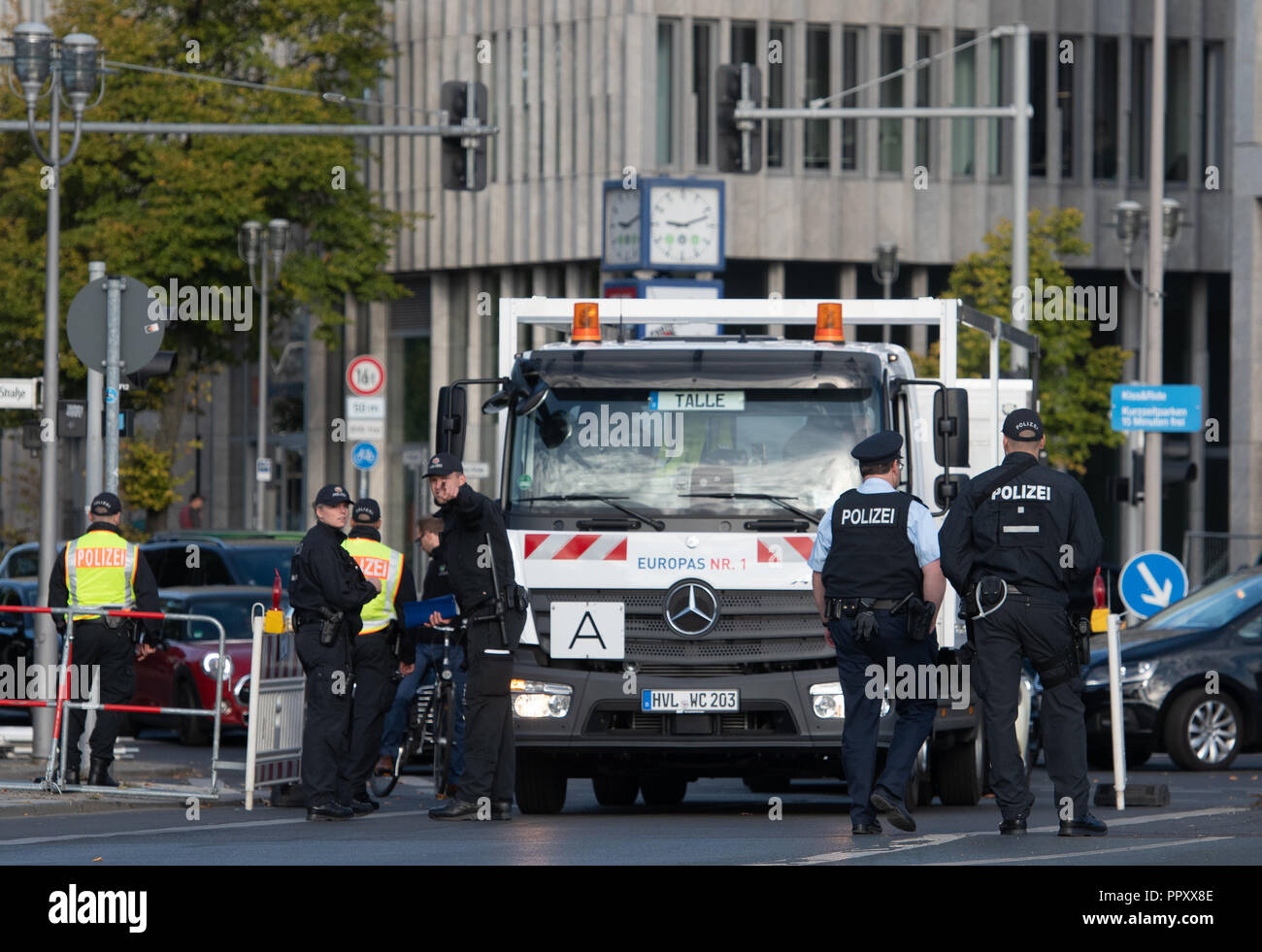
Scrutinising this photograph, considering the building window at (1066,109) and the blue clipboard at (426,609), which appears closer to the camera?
the blue clipboard at (426,609)

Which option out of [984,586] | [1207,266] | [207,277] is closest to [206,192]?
[207,277]

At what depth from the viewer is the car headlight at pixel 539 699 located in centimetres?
1488

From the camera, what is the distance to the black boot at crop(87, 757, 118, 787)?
17.4 m

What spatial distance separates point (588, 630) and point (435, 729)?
2186mm

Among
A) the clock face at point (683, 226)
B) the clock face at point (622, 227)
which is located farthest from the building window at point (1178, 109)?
the clock face at point (683, 226)

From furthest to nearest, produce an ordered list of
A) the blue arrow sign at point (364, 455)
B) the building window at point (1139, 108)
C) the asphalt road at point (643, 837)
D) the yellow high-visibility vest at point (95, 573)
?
1. the building window at point (1139, 108)
2. the blue arrow sign at point (364, 455)
3. the yellow high-visibility vest at point (95, 573)
4. the asphalt road at point (643, 837)

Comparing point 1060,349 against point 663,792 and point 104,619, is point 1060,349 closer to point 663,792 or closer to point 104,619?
point 663,792

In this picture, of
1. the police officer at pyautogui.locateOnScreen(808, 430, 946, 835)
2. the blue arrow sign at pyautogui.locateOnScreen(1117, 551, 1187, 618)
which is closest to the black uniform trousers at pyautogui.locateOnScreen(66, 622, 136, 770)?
the police officer at pyautogui.locateOnScreen(808, 430, 946, 835)

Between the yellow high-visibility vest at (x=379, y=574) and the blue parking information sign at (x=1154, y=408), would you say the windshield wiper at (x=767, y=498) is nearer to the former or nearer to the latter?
the yellow high-visibility vest at (x=379, y=574)

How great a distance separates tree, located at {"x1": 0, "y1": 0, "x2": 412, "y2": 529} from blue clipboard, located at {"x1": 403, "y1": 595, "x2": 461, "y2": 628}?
30.3 metres

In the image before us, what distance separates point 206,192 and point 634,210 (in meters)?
22.1

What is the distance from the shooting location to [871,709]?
42.4 feet

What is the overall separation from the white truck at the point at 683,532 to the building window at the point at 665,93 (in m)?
35.5

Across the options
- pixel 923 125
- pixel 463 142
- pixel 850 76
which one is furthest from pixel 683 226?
pixel 923 125
